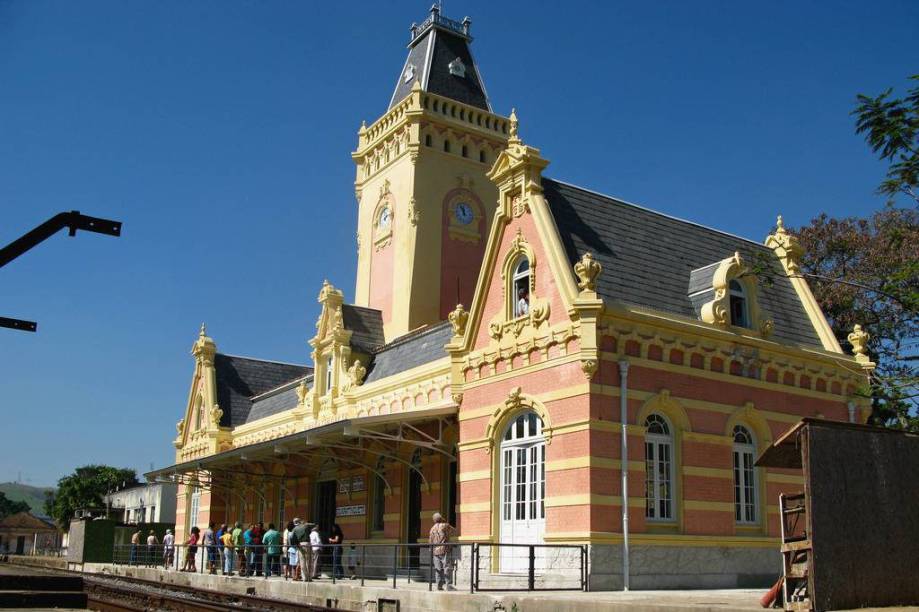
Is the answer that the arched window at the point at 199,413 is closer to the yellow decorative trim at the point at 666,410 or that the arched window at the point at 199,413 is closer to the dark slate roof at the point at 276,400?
the dark slate roof at the point at 276,400

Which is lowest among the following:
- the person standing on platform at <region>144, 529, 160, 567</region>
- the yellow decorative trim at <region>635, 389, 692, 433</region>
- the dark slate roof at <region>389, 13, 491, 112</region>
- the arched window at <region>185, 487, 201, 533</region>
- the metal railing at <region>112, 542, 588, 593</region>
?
the person standing on platform at <region>144, 529, 160, 567</region>

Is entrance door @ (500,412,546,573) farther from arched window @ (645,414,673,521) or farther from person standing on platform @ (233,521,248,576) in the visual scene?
person standing on platform @ (233,521,248,576)

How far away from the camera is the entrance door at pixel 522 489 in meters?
19.7

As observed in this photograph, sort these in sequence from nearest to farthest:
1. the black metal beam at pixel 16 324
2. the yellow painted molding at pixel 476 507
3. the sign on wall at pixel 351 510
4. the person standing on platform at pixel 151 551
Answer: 1. the black metal beam at pixel 16 324
2. the yellow painted molding at pixel 476 507
3. the sign on wall at pixel 351 510
4. the person standing on platform at pixel 151 551

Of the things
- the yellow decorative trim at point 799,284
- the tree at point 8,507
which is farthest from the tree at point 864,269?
the tree at point 8,507

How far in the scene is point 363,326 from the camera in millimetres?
31875

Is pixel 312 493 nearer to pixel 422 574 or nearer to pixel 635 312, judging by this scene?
pixel 422 574

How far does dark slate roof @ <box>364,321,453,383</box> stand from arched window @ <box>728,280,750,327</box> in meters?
7.38

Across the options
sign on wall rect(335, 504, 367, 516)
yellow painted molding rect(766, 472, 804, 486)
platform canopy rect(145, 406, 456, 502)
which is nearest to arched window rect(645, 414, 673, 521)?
yellow painted molding rect(766, 472, 804, 486)

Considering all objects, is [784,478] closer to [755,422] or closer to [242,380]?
[755,422]

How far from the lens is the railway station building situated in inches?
743

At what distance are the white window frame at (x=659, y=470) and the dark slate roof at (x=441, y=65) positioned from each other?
20.3 metres

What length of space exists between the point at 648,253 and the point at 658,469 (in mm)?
5342

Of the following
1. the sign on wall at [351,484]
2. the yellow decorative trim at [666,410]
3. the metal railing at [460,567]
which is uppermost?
the yellow decorative trim at [666,410]
